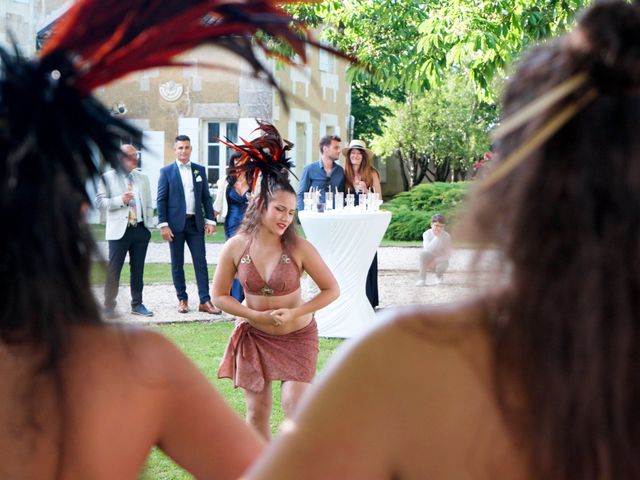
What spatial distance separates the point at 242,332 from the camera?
5.95m

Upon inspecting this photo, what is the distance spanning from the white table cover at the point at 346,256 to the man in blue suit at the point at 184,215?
1894 millimetres

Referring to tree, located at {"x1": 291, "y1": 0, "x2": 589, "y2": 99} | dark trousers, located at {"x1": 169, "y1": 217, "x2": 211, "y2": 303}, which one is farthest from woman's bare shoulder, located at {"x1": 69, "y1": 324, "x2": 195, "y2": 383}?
dark trousers, located at {"x1": 169, "y1": 217, "x2": 211, "y2": 303}

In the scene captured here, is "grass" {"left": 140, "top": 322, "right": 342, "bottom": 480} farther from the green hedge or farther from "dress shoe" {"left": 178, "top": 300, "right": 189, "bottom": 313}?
the green hedge

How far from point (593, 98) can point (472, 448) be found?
1.37 feet

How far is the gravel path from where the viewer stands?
4.33 feet

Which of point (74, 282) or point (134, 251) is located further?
point (134, 251)

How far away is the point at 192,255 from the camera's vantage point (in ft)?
40.2

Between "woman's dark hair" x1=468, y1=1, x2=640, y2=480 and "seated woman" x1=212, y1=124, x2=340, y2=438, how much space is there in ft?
14.9

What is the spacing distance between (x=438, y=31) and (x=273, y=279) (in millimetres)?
4035

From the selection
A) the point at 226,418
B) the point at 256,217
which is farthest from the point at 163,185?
the point at 226,418

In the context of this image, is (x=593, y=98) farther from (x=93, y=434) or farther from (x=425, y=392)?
(x=93, y=434)

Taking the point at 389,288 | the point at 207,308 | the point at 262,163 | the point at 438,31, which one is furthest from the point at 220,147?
the point at 262,163

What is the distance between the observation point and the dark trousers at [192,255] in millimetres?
12102

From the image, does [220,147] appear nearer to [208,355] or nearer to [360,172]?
[360,172]
